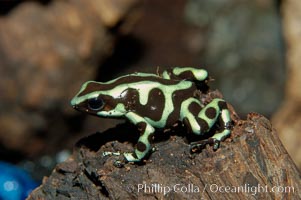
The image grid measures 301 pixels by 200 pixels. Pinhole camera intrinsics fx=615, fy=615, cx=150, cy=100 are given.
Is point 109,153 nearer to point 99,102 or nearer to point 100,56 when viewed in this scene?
point 99,102

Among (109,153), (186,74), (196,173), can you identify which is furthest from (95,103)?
(196,173)

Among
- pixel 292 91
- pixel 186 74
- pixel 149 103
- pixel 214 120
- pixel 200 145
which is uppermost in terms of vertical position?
pixel 292 91

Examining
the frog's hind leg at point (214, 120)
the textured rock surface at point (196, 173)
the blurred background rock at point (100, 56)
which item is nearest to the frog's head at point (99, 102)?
the textured rock surface at point (196, 173)

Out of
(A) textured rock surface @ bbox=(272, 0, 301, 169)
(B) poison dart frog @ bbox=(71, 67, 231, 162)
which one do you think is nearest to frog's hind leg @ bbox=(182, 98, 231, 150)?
(B) poison dart frog @ bbox=(71, 67, 231, 162)

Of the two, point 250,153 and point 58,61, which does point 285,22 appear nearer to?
point 58,61

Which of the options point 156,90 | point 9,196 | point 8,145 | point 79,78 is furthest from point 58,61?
point 156,90

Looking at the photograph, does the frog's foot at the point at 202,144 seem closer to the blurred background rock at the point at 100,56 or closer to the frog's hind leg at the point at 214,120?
the frog's hind leg at the point at 214,120
